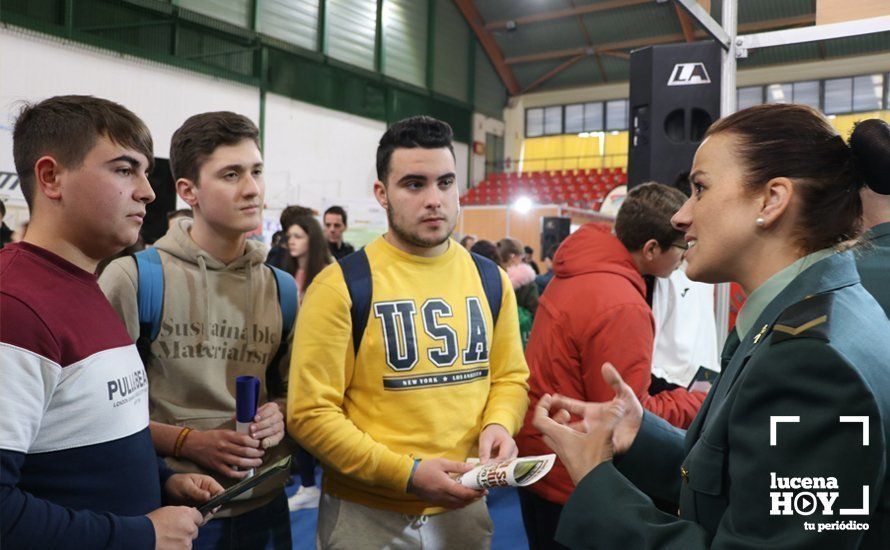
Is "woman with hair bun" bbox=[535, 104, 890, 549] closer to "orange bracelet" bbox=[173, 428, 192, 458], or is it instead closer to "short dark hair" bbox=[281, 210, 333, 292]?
"orange bracelet" bbox=[173, 428, 192, 458]

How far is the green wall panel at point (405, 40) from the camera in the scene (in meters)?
12.3

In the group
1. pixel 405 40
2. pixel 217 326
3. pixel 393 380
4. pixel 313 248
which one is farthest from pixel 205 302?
pixel 405 40

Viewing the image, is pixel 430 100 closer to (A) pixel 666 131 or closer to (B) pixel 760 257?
(A) pixel 666 131

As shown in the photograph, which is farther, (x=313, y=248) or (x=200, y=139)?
(x=313, y=248)

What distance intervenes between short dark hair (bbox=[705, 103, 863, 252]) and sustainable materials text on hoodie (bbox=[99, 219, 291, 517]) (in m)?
1.16

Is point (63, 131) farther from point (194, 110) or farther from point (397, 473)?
point (194, 110)

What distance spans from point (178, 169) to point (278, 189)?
9069 millimetres

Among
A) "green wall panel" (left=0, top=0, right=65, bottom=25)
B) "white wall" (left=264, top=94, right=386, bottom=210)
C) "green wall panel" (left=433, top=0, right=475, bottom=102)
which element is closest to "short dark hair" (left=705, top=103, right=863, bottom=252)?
"green wall panel" (left=0, top=0, right=65, bottom=25)

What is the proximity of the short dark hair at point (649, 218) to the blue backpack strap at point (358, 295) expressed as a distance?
852 millimetres

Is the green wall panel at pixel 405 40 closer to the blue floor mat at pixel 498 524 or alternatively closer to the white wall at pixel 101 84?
the white wall at pixel 101 84

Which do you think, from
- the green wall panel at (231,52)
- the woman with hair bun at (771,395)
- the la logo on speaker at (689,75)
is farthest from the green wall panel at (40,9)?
the woman with hair bun at (771,395)

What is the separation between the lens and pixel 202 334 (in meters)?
1.45

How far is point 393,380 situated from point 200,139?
77cm

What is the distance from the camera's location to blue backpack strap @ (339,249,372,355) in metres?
1.53
